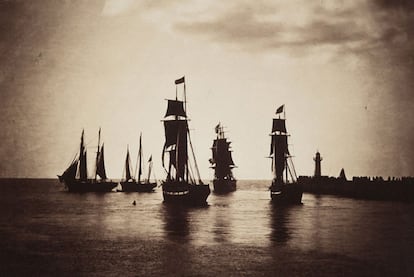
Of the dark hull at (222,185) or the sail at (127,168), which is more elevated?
the sail at (127,168)

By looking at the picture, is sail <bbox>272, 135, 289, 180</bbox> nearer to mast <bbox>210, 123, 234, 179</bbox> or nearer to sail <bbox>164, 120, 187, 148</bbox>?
sail <bbox>164, 120, 187, 148</bbox>

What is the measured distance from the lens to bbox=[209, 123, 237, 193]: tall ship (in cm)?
14462

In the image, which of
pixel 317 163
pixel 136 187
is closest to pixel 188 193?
pixel 136 187

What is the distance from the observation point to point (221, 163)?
14388cm

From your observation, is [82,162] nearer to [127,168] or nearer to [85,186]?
[85,186]

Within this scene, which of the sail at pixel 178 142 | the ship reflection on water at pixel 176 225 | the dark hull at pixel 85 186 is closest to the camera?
the ship reflection on water at pixel 176 225

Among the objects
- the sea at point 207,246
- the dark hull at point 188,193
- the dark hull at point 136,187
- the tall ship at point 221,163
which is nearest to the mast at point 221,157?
the tall ship at point 221,163

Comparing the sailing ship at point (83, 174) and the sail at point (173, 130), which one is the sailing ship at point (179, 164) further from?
the sailing ship at point (83, 174)

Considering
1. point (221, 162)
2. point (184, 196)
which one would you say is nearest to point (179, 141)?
point (184, 196)

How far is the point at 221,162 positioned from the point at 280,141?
48.7m

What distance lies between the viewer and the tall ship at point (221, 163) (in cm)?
14462

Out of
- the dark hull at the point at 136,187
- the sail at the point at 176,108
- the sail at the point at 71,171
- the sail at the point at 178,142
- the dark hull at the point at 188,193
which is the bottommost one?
the dark hull at the point at 136,187

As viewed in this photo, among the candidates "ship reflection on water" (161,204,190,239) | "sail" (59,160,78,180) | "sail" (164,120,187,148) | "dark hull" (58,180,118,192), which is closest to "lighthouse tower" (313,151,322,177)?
"dark hull" (58,180,118,192)

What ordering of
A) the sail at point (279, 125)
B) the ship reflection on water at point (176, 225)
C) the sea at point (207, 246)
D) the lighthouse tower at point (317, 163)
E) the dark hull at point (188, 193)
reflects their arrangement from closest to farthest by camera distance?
the sea at point (207, 246) → the ship reflection on water at point (176, 225) → the dark hull at point (188, 193) → the sail at point (279, 125) → the lighthouse tower at point (317, 163)
